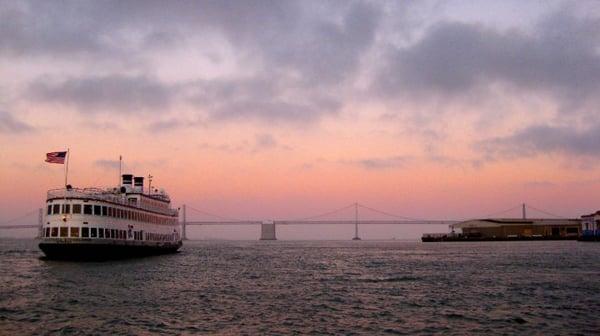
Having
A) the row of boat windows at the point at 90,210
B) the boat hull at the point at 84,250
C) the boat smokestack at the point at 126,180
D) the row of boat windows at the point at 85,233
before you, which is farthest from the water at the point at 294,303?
the boat smokestack at the point at 126,180

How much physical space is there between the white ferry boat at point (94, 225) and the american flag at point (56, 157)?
310cm

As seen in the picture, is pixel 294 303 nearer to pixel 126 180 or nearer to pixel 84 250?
pixel 84 250

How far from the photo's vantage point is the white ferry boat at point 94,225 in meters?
60.8

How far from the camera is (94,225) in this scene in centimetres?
6250

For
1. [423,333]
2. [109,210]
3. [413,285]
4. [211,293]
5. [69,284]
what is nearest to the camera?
[423,333]

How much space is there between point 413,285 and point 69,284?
85.6 ft

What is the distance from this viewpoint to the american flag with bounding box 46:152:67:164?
63.0 m

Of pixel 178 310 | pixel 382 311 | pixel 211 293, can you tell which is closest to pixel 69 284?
pixel 211 293

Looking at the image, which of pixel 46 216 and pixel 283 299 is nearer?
pixel 283 299

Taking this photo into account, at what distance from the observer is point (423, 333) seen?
25.7 m

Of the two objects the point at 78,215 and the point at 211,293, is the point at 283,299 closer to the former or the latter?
the point at 211,293

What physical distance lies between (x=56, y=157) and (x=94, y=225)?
345 inches

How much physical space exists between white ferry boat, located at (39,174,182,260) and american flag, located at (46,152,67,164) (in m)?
3.10

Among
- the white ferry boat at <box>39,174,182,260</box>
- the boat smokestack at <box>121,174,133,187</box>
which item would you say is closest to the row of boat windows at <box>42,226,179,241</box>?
the white ferry boat at <box>39,174,182,260</box>
